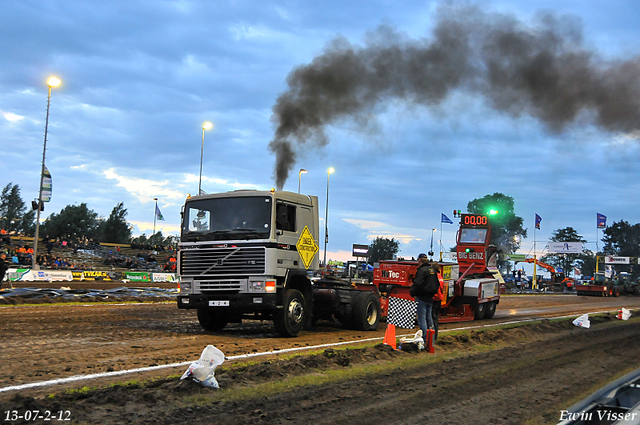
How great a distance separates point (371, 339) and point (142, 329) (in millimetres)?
5189

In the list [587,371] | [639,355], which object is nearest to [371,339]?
[587,371]

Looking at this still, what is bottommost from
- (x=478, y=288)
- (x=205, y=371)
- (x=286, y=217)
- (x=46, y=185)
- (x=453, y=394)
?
(x=453, y=394)

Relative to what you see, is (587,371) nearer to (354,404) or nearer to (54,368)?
(354,404)

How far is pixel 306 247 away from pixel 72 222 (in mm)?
80613

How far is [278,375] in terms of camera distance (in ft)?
25.1

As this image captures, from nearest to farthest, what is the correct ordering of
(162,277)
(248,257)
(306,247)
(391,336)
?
(391,336) → (248,257) → (306,247) → (162,277)

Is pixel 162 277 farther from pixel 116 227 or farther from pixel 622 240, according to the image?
pixel 622 240

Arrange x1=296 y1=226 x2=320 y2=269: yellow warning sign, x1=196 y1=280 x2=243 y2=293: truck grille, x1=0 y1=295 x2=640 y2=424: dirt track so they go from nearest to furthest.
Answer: x1=0 y1=295 x2=640 y2=424: dirt track, x1=196 y1=280 x2=243 y2=293: truck grille, x1=296 y1=226 x2=320 y2=269: yellow warning sign

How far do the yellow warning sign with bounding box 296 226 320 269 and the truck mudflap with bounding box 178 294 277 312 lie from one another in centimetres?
149

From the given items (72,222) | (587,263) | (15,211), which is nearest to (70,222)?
(72,222)

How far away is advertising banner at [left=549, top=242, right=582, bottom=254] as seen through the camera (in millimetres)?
94250

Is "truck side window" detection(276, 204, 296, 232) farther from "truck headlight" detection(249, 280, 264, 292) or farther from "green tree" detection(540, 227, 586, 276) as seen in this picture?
"green tree" detection(540, 227, 586, 276)

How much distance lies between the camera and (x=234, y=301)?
38.1 feet

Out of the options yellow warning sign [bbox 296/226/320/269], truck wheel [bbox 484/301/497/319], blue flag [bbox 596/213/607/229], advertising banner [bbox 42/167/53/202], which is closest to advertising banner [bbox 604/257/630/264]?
blue flag [bbox 596/213/607/229]
